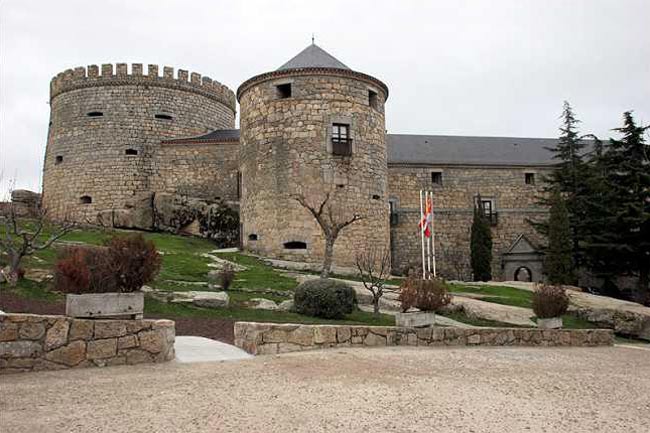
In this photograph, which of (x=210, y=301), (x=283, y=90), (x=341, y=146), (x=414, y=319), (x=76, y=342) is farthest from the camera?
(x=283, y=90)

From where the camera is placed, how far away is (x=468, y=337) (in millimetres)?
10547

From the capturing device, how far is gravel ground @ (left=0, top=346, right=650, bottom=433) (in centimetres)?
480

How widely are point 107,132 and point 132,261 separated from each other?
75.2ft

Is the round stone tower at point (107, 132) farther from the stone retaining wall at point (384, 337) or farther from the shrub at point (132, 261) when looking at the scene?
the stone retaining wall at point (384, 337)

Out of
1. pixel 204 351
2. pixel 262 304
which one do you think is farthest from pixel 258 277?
pixel 204 351

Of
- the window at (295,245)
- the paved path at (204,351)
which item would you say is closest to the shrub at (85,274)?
the paved path at (204,351)

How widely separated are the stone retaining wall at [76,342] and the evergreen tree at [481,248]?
22.7m

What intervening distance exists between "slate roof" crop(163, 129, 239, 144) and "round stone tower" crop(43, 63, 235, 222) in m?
0.84

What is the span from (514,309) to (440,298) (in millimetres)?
5531

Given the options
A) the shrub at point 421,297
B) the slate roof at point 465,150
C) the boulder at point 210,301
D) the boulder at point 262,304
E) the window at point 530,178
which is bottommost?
the boulder at point 262,304

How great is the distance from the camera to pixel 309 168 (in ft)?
70.8

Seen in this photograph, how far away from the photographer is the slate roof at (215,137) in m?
29.4

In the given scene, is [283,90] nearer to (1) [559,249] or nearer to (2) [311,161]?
(2) [311,161]

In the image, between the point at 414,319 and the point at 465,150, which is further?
the point at 465,150
